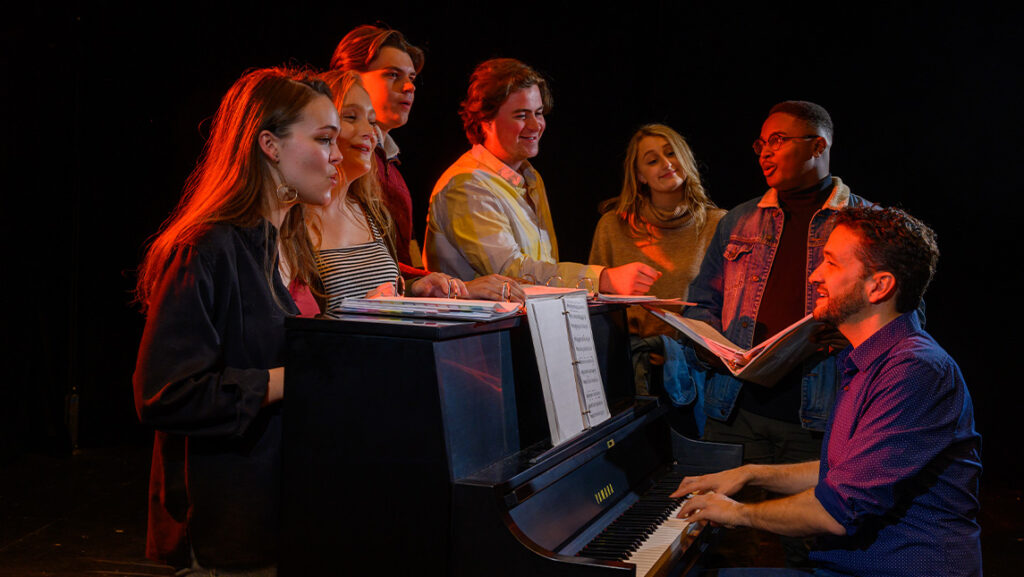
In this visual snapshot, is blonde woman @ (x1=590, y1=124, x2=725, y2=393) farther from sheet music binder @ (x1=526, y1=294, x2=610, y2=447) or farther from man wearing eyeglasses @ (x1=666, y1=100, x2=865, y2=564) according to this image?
sheet music binder @ (x1=526, y1=294, x2=610, y2=447)

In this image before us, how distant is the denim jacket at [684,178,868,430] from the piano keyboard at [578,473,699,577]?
86 cm

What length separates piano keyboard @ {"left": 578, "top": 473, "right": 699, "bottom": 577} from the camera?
1812 millimetres

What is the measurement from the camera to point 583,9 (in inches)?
197

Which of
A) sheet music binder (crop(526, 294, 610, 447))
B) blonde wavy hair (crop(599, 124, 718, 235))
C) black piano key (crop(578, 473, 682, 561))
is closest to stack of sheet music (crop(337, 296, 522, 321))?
sheet music binder (crop(526, 294, 610, 447))

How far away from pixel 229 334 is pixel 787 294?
215 centimetres

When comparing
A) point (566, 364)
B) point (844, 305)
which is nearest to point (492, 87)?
point (566, 364)

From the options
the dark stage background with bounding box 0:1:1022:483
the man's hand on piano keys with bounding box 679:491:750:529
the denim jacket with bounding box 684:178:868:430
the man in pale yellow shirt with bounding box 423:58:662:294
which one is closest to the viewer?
the man's hand on piano keys with bounding box 679:491:750:529

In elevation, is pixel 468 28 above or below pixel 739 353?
above

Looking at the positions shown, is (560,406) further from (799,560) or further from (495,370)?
Answer: (799,560)

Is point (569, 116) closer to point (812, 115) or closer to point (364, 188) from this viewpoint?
point (812, 115)

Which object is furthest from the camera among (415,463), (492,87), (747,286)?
(747,286)

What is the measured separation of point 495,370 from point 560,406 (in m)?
0.18

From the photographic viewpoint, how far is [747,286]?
3.16m

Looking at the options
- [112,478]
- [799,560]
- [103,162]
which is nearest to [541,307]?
[799,560]
